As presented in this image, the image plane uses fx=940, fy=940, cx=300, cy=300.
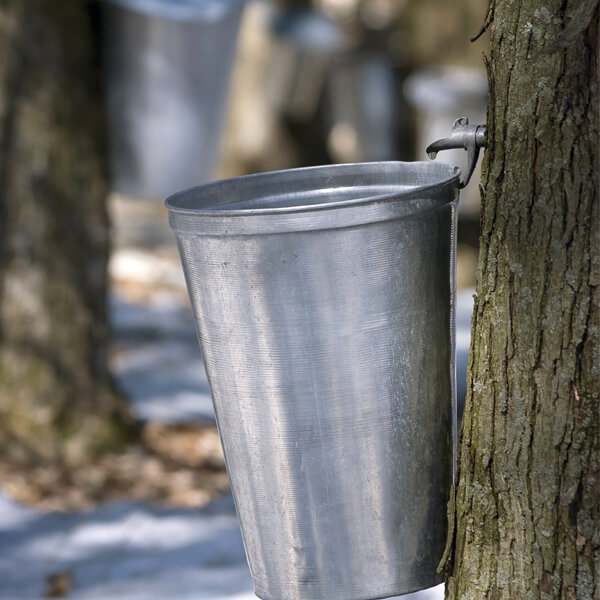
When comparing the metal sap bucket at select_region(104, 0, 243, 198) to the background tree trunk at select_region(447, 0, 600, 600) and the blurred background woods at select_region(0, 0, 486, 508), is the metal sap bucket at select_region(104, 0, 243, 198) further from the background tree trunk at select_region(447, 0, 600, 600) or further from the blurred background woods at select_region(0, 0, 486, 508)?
the background tree trunk at select_region(447, 0, 600, 600)

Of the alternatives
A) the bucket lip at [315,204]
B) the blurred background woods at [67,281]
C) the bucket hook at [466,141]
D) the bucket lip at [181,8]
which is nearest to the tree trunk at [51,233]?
the blurred background woods at [67,281]

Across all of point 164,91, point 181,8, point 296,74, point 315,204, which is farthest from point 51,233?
point 296,74

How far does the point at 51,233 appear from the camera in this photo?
12.1 feet

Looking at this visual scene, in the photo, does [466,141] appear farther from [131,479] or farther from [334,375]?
[131,479]

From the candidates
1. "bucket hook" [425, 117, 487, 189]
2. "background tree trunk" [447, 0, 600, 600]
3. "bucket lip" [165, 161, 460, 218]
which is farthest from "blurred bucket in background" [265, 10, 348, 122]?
"background tree trunk" [447, 0, 600, 600]

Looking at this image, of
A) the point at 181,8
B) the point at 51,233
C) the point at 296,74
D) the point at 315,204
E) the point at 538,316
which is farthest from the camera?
the point at 296,74

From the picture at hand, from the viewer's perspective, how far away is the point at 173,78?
12.2ft

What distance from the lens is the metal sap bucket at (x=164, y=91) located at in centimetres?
370

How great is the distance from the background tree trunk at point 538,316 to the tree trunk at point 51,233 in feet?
8.40

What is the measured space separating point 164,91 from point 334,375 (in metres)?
2.57

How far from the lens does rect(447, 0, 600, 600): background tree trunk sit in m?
1.37

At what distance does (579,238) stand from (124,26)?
9.15ft

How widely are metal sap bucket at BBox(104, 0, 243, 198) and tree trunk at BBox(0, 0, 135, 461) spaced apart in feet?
0.35

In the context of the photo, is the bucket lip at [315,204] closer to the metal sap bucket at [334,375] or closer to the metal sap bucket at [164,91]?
the metal sap bucket at [334,375]
